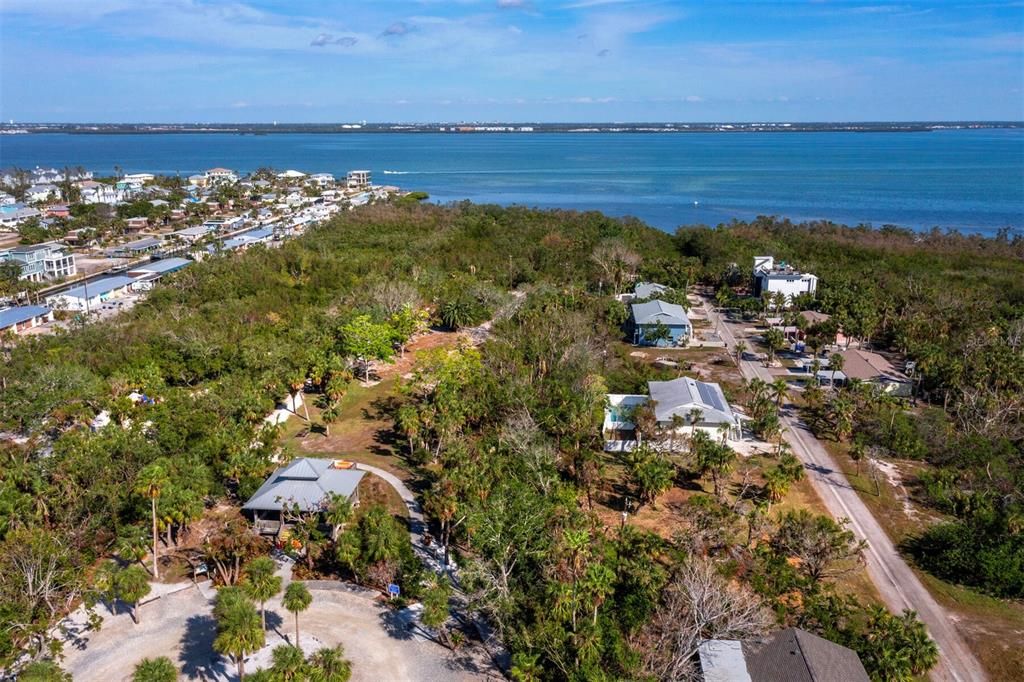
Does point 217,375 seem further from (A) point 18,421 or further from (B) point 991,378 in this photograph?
(B) point 991,378

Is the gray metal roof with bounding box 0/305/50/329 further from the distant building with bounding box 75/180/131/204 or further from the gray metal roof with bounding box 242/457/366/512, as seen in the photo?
the distant building with bounding box 75/180/131/204

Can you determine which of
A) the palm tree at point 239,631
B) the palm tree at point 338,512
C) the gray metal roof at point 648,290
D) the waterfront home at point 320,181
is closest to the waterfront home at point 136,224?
the waterfront home at point 320,181

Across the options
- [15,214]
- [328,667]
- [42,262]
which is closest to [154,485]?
[328,667]

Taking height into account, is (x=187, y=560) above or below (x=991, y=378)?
below

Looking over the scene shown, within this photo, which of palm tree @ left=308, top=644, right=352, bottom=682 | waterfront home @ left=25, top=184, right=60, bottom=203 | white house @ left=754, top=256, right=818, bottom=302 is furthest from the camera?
waterfront home @ left=25, top=184, right=60, bottom=203

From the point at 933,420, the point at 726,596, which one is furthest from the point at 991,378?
the point at 726,596

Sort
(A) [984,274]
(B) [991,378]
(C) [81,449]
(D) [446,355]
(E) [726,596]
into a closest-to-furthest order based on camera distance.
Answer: (E) [726,596]
(C) [81,449]
(B) [991,378]
(D) [446,355]
(A) [984,274]

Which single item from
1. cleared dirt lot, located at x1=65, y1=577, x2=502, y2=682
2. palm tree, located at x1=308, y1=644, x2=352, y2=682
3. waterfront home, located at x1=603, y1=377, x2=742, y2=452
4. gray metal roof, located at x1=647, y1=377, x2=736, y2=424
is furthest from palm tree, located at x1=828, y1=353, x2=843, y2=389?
palm tree, located at x1=308, y1=644, x2=352, y2=682
